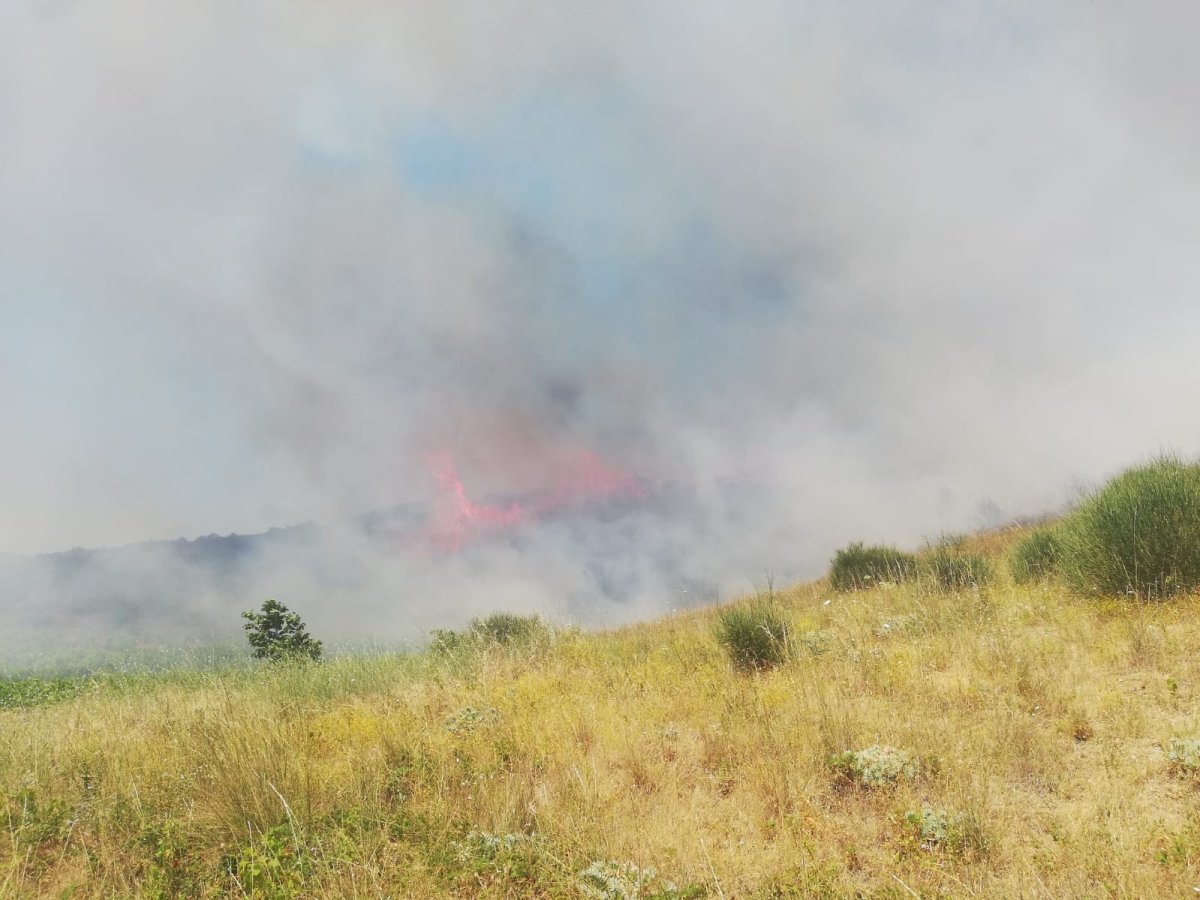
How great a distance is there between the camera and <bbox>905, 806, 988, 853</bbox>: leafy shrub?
13.9 feet

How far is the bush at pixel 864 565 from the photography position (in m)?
17.0

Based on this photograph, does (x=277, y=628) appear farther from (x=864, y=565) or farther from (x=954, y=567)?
(x=954, y=567)

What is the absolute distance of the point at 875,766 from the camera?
5297mm

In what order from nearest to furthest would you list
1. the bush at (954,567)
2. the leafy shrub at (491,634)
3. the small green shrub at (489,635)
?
the small green shrub at (489,635) → the leafy shrub at (491,634) → the bush at (954,567)

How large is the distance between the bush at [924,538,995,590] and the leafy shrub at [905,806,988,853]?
27.7ft

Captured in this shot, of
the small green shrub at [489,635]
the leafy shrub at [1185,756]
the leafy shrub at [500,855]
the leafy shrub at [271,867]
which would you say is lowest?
the leafy shrub at [1185,756]

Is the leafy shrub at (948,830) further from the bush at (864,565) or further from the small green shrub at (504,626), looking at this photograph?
the bush at (864,565)

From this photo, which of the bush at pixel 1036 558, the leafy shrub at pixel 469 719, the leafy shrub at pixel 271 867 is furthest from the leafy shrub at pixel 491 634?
the bush at pixel 1036 558

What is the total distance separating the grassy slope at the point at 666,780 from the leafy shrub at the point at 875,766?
0.11 metres

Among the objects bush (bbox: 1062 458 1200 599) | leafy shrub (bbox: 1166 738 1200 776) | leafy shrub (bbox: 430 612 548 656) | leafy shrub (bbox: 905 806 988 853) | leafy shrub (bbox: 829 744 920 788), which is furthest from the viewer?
leafy shrub (bbox: 430 612 548 656)

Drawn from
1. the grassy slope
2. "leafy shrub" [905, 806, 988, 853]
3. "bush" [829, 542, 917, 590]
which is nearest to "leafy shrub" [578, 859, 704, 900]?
the grassy slope

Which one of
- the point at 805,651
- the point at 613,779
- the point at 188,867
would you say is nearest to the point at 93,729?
the point at 188,867

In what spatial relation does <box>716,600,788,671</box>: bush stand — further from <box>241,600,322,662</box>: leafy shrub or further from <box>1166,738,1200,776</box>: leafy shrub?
<box>241,600,322,662</box>: leafy shrub

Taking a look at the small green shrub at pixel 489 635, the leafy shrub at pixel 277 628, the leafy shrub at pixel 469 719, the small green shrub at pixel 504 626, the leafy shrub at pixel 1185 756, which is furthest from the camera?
the leafy shrub at pixel 277 628
